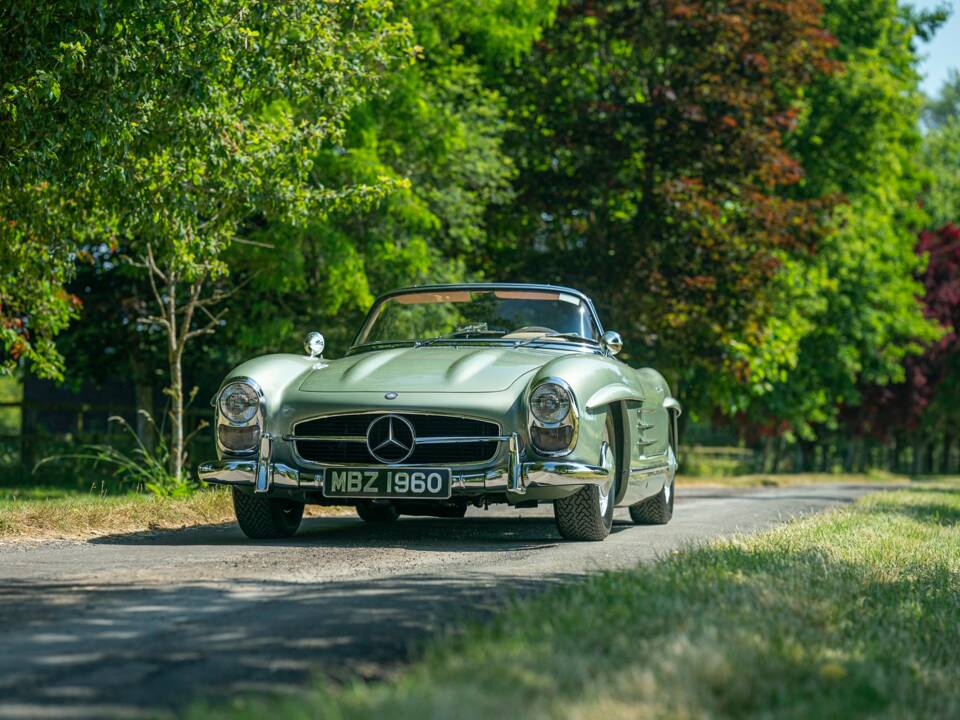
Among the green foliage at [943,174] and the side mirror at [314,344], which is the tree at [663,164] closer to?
the side mirror at [314,344]

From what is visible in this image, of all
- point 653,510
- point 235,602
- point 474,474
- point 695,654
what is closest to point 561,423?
point 474,474

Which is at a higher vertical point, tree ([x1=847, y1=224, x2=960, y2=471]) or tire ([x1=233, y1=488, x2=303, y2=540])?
tree ([x1=847, y1=224, x2=960, y2=471])

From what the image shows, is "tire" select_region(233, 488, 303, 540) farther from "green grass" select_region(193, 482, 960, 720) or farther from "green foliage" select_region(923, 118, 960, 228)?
"green foliage" select_region(923, 118, 960, 228)

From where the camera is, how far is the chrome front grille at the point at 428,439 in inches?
291

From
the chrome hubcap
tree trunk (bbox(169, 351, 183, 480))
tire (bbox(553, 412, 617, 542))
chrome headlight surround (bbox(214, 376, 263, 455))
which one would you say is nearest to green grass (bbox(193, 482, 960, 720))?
tire (bbox(553, 412, 617, 542))

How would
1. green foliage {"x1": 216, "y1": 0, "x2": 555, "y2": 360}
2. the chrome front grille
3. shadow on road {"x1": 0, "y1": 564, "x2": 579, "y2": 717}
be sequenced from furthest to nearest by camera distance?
green foliage {"x1": 216, "y1": 0, "x2": 555, "y2": 360}, the chrome front grille, shadow on road {"x1": 0, "y1": 564, "x2": 579, "y2": 717}

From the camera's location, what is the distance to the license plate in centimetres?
727

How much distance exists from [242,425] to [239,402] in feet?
0.48

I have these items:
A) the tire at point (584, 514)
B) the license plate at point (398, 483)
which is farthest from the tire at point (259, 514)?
the tire at point (584, 514)

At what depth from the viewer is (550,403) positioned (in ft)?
24.2

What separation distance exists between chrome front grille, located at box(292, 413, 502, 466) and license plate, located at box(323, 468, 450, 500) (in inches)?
3.9

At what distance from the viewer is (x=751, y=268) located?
2161 centimetres

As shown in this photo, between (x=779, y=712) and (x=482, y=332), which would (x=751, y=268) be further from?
(x=779, y=712)

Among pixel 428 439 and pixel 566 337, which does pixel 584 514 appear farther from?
pixel 566 337
